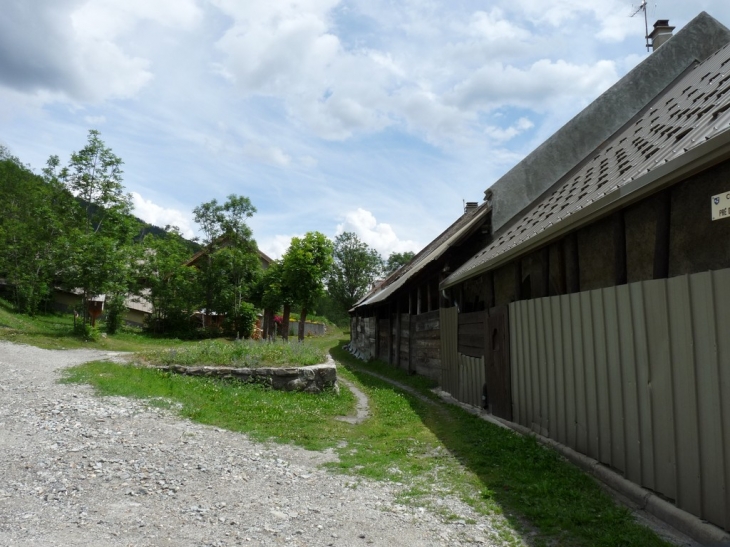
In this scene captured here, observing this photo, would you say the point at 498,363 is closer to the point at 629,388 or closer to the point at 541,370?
the point at 541,370

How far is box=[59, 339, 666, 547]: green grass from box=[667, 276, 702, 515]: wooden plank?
1.56 feet

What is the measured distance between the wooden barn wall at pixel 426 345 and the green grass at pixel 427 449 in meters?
1.81

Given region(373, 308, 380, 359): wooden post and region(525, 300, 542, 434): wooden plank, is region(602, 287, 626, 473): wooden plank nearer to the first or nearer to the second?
region(525, 300, 542, 434): wooden plank

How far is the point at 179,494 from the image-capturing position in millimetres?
5211

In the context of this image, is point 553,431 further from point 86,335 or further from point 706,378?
point 86,335

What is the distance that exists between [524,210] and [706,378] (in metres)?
10.8

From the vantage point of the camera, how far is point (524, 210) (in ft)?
47.9

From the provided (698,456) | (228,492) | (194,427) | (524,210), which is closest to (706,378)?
(698,456)

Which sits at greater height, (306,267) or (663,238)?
(306,267)

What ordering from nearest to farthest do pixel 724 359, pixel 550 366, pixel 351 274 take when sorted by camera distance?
pixel 724 359, pixel 550 366, pixel 351 274

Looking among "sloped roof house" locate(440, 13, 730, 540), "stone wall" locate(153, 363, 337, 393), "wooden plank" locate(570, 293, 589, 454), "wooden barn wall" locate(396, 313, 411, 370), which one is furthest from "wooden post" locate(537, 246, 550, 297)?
"wooden barn wall" locate(396, 313, 411, 370)

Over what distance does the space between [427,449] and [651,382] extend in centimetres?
353

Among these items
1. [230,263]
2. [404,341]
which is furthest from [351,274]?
[404,341]

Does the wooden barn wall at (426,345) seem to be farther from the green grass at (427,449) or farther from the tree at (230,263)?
the tree at (230,263)
